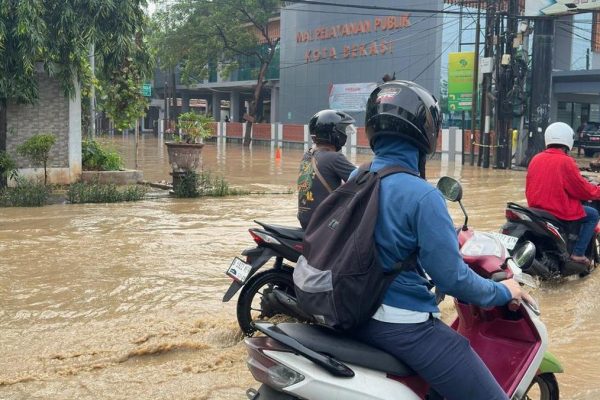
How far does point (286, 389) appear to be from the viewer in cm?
253

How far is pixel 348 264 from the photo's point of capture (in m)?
2.53

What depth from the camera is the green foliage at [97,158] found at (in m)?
16.8

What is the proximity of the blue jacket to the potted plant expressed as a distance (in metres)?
11.2

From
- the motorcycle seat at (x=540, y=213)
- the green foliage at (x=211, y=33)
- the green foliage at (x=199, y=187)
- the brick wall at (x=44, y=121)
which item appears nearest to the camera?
the motorcycle seat at (x=540, y=213)

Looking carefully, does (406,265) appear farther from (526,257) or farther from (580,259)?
(580,259)

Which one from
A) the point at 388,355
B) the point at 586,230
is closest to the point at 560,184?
the point at 586,230

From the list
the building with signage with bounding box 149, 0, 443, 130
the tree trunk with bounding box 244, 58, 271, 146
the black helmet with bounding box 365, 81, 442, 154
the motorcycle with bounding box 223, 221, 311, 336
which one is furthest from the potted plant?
the tree trunk with bounding box 244, 58, 271, 146

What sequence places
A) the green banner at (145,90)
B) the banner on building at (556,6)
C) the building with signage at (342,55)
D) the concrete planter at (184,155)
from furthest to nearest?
the building with signage at (342,55) → the banner on building at (556,6) → the green banner at (145,90) → the concrete planter at (184,155)

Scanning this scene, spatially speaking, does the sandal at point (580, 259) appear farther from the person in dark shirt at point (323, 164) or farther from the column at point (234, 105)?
the column at point (234, 105)

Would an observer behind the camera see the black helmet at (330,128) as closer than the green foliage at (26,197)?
Yes

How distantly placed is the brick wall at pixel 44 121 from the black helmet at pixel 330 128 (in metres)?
11.3

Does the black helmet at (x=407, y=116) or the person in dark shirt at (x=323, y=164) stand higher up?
the black helmet at (x=407, y=116)

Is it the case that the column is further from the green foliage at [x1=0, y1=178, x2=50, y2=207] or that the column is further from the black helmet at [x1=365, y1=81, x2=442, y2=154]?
the black helmet at [x1=365, y1=81, x2=442, y2=154]

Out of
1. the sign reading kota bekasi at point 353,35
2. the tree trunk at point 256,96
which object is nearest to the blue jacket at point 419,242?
the sign reading kota bekasi at point 353,35
